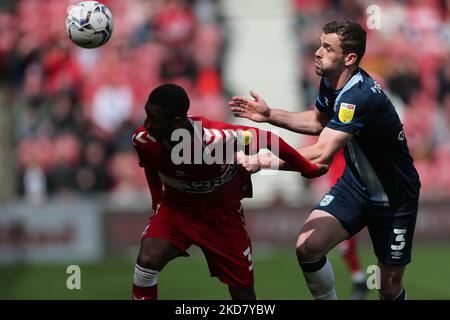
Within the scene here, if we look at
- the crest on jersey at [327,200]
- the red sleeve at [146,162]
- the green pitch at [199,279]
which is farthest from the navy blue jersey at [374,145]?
the green pitch at [199,279]

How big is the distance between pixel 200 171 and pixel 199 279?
527cm

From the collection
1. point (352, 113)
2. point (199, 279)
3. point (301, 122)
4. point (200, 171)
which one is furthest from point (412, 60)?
point (200, 171)

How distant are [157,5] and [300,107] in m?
3.28

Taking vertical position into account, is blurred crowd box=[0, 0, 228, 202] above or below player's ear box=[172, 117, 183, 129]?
below

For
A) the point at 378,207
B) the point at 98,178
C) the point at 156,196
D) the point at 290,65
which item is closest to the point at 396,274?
the point at 378,207

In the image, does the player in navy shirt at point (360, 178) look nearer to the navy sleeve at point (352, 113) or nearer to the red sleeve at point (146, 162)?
the navy sleeve at point (352, 113)

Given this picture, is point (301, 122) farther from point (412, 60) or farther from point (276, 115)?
point (412, 60)

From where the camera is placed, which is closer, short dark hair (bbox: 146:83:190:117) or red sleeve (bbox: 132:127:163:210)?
short dark hair (bbox: 146:83:190:117)

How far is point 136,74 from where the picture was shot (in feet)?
57.1

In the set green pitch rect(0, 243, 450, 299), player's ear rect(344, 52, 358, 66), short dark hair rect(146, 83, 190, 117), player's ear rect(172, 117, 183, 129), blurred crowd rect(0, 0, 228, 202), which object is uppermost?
player's ear rect(344, 52, 358, 66)

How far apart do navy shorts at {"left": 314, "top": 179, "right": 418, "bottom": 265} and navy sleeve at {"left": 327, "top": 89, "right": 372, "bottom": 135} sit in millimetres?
716

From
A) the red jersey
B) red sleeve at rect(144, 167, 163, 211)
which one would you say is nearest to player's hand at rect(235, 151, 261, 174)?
the red jersey

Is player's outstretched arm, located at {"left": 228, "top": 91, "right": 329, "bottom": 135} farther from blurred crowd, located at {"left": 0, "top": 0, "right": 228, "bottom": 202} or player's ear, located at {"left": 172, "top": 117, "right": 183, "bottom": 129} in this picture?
blurred crowd, located at {"left": 0, "top": 0, "right": 228, "bottom": 202}

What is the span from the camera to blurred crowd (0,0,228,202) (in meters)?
16.5
